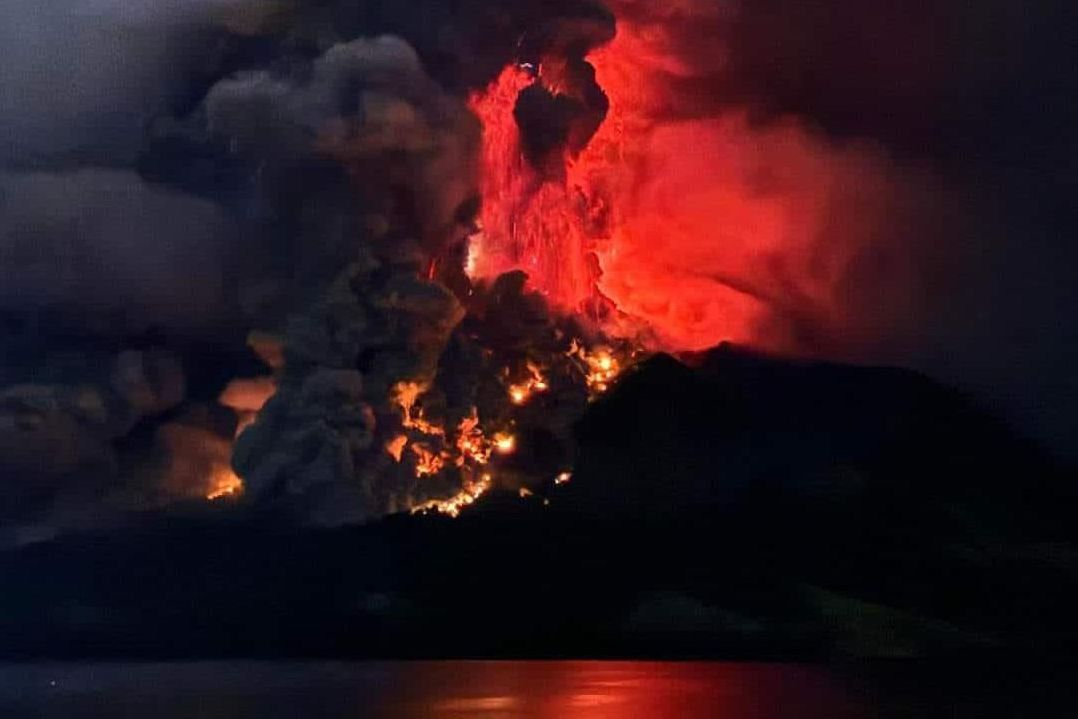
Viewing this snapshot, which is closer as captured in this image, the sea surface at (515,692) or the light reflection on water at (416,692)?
the sea surface at (515,692)

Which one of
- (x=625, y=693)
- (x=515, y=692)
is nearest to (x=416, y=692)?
(x=515, y=692)

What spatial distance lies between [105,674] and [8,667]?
40.9 ft

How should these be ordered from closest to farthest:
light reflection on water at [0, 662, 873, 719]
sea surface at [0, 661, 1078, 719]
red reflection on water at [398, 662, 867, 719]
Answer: red reflection on water at [398, 662, 867, 719], sea surface at [0, 661, 1078, 719], light reflection on water at [0, 662, 873, 719]

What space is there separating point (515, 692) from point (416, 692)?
3816 millimetres

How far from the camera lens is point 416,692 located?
54.8m

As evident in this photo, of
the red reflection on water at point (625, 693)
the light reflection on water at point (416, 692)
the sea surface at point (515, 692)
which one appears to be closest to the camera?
the red reflection on water at point (625, 693)

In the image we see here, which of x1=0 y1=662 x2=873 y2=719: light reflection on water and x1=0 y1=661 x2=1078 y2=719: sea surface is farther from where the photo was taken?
x1=0 y1=662 x2=873 y2=719: light reflection on water

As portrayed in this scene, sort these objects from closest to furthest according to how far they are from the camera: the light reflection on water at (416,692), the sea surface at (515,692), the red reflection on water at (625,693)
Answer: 1. the red reflection on water at (625,693)
2. the sea surface at (515,692)
3. the light reflection on water at (416,692)

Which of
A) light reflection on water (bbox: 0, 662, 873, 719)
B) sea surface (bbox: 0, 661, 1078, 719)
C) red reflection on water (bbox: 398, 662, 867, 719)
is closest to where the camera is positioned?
red reflection on water (bbox: 398, 662, 867, 719)

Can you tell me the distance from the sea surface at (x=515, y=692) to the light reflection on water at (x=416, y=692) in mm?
60

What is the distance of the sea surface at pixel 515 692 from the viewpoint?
139 ft

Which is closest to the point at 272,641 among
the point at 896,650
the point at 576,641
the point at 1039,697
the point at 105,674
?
the point at 576,641

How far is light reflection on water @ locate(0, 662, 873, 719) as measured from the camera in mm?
42719

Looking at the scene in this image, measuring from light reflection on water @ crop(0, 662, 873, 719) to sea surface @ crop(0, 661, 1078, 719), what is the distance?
6cm
